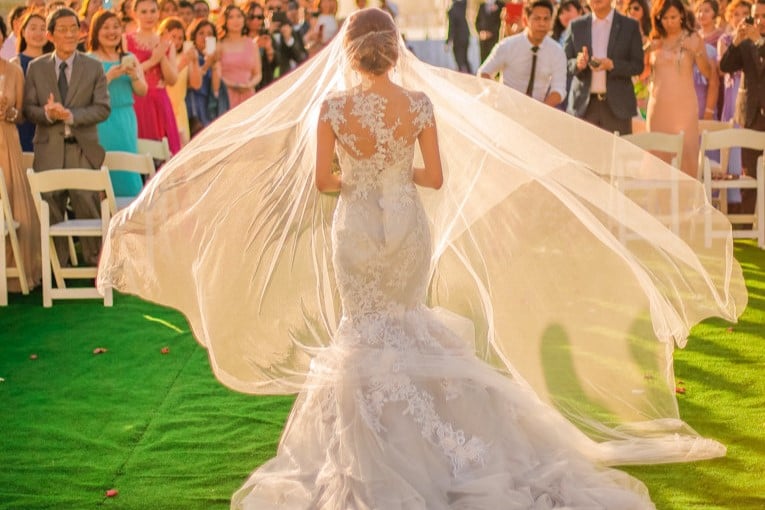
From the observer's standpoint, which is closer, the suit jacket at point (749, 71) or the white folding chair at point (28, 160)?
the white folding chair at point (28, 160)

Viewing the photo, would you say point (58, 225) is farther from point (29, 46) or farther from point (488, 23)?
point (488, 23)

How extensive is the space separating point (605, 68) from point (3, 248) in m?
5.36

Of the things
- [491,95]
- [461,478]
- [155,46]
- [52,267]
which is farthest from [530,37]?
[461,478]

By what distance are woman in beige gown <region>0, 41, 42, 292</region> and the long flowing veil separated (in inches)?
182

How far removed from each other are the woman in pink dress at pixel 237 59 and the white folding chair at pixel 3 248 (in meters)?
5.02

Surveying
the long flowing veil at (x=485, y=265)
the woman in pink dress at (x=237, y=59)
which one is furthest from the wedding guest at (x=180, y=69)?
the long flowing veil at (x=485, y=265)

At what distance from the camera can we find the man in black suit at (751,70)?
11.5 metres

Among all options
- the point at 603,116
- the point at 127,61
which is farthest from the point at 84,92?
the point at 603,116

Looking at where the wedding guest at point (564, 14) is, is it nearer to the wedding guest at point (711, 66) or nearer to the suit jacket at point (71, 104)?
the wedding guest at point (711, 66)

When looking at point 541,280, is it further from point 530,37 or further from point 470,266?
point 530,37

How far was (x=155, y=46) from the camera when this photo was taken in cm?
1207

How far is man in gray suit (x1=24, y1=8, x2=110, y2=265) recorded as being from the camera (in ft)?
32.3

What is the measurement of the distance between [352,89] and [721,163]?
7.44 meters

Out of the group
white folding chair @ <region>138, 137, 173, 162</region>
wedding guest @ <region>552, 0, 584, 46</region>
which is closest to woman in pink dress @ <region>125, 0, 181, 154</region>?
white folding chair @ <region>138, 137, 173, 162</region>
